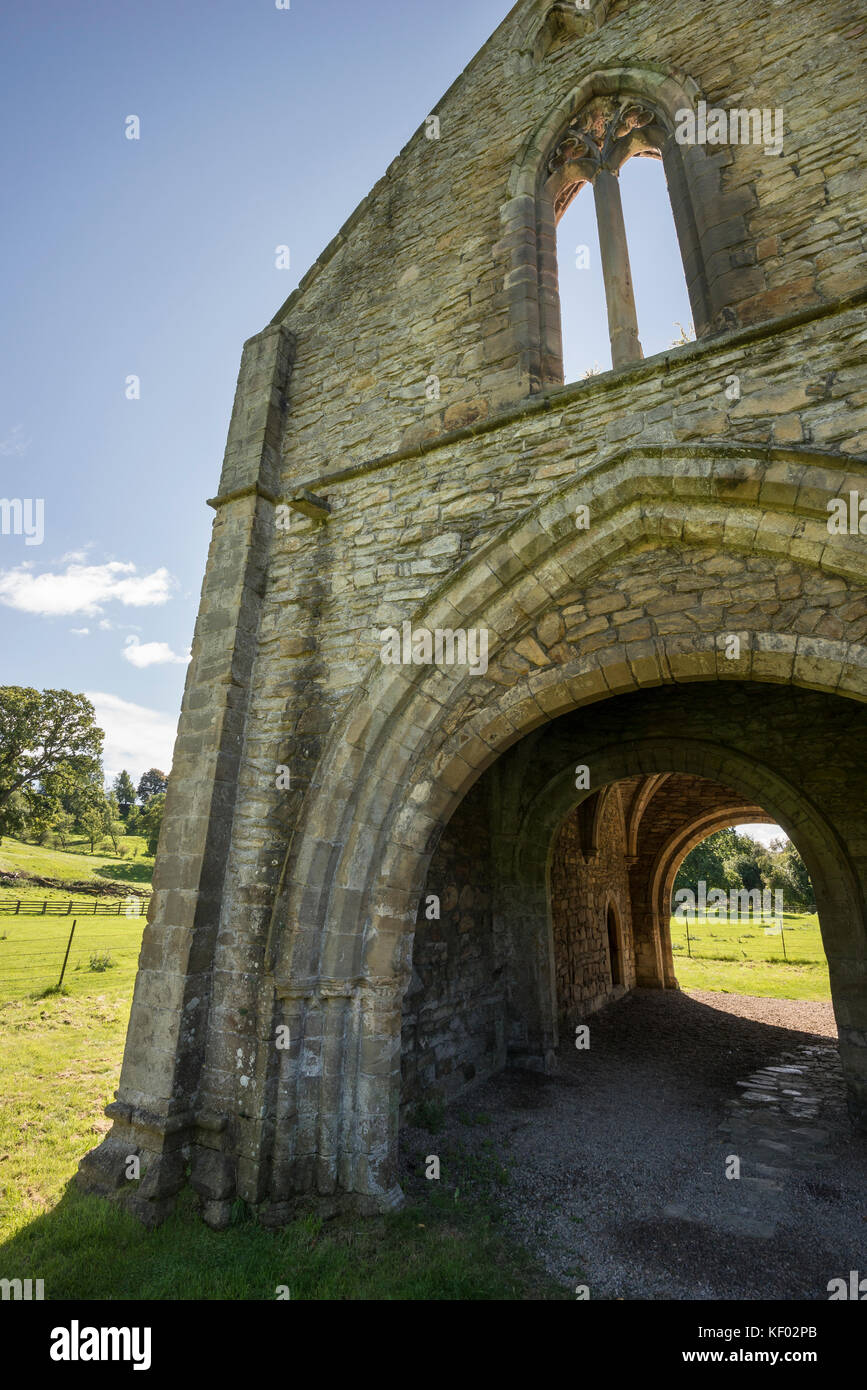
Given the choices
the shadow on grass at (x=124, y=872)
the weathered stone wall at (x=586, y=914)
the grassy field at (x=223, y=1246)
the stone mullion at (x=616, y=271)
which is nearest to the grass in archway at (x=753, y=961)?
the weathered stone wall at (x=586, y=914)

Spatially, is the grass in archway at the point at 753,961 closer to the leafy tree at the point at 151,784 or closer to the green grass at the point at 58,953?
the green grass at the point at 58,953

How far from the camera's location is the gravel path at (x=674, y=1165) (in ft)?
10.9

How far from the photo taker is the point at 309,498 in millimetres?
4992

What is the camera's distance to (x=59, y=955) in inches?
512

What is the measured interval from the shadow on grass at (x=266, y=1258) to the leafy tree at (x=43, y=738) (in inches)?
1037

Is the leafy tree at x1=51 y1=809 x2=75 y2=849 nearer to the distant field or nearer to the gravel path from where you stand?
the distant field

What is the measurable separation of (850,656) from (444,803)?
2.52 m

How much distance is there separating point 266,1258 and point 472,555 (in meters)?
4.19

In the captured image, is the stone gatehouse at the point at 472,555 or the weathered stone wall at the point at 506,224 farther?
the weathered stone wall at the point at 506,224

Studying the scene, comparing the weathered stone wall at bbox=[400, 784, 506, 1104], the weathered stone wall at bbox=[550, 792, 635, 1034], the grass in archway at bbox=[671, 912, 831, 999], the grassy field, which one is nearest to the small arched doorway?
the weathered stone wall at bbox=[550, 792, 635, 1034]

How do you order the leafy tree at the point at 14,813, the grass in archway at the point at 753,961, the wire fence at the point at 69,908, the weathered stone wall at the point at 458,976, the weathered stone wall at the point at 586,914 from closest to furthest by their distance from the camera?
the weathered stone wall at the point at 458,976 → the weathered stone wall at the point at 586,914 → the grass in archway at the point at 753,961 → the wire fence at the point at 69,908 → the leafy tree at the point at 14,813

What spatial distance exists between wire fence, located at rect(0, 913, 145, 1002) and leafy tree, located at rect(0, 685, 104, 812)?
838 cm

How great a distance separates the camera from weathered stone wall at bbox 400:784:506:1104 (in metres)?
5.46
